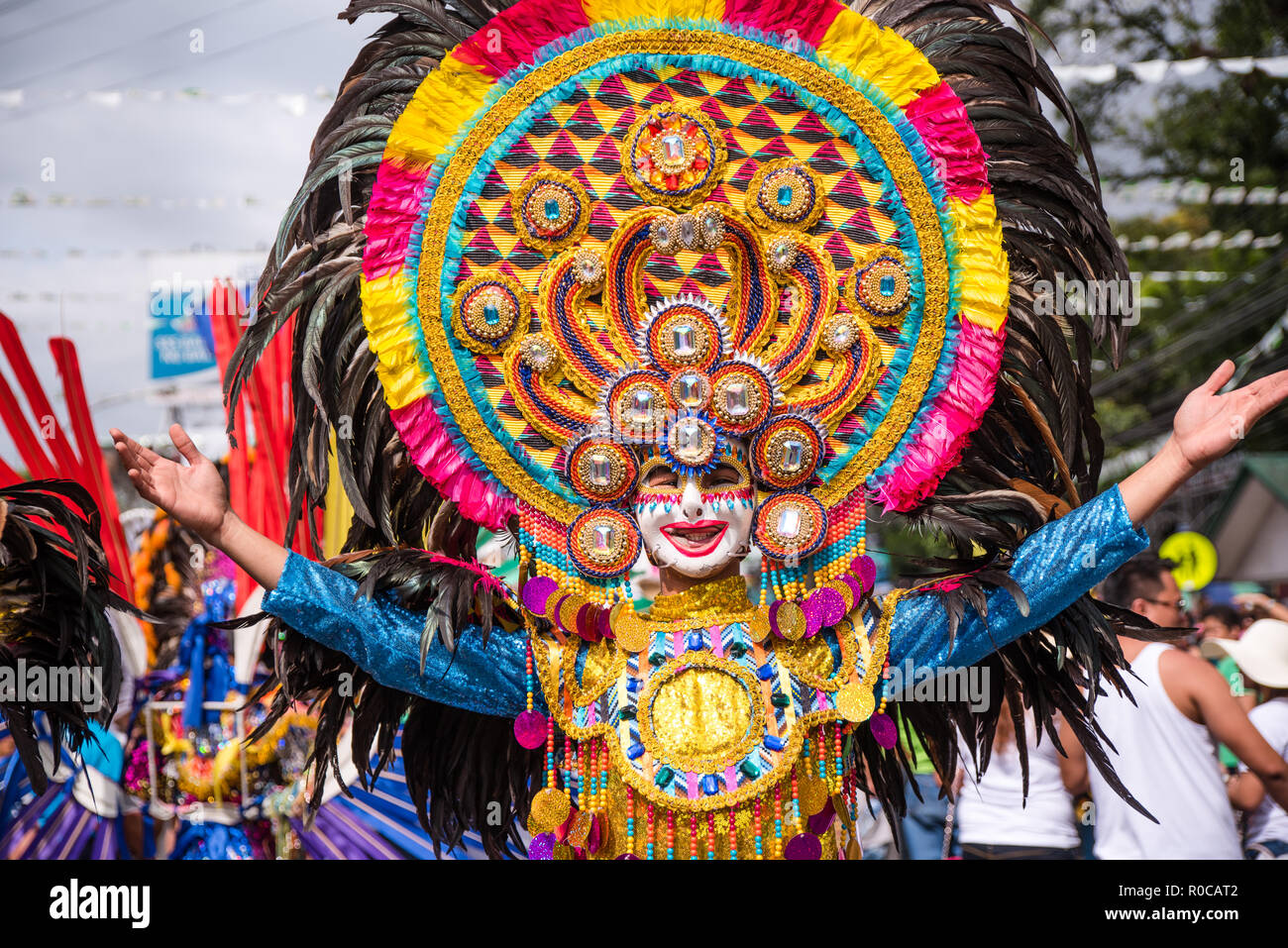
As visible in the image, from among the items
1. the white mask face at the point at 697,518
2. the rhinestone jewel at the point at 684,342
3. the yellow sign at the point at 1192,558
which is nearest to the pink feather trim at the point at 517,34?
the rhinestone jewel at the point at 684,342

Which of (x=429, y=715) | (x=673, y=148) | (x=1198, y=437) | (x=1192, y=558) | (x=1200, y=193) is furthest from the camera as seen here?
(x=1200, y=193)

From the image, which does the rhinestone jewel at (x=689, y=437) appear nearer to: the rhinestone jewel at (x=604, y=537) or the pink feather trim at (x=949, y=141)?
the rhinestone jewel at (x=604, y=537)

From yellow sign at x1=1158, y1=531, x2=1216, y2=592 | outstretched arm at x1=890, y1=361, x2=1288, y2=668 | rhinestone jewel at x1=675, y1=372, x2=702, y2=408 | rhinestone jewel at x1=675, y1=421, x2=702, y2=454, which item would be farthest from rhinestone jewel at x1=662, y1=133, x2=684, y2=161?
yellow sign at x1=1158, y1=531, x2=1216, y2=592

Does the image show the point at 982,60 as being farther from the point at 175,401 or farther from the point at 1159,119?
the point at 1159,119

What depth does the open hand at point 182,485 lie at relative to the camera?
2605mm

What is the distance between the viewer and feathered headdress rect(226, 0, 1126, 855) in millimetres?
2832

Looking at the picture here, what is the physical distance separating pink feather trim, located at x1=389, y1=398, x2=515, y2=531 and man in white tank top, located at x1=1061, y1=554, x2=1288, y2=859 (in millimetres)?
2326

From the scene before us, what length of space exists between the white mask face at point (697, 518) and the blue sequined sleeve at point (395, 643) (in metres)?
0.44

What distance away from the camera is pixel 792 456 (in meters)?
2.75

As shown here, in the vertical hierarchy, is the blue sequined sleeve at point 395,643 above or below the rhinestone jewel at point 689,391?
below

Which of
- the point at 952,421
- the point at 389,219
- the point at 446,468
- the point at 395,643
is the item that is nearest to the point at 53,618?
the point at 395,643

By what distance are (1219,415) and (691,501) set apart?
1.18m

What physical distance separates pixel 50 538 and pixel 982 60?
258 centimetres

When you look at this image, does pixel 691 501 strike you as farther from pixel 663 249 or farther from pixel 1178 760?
pixel 1178 760
